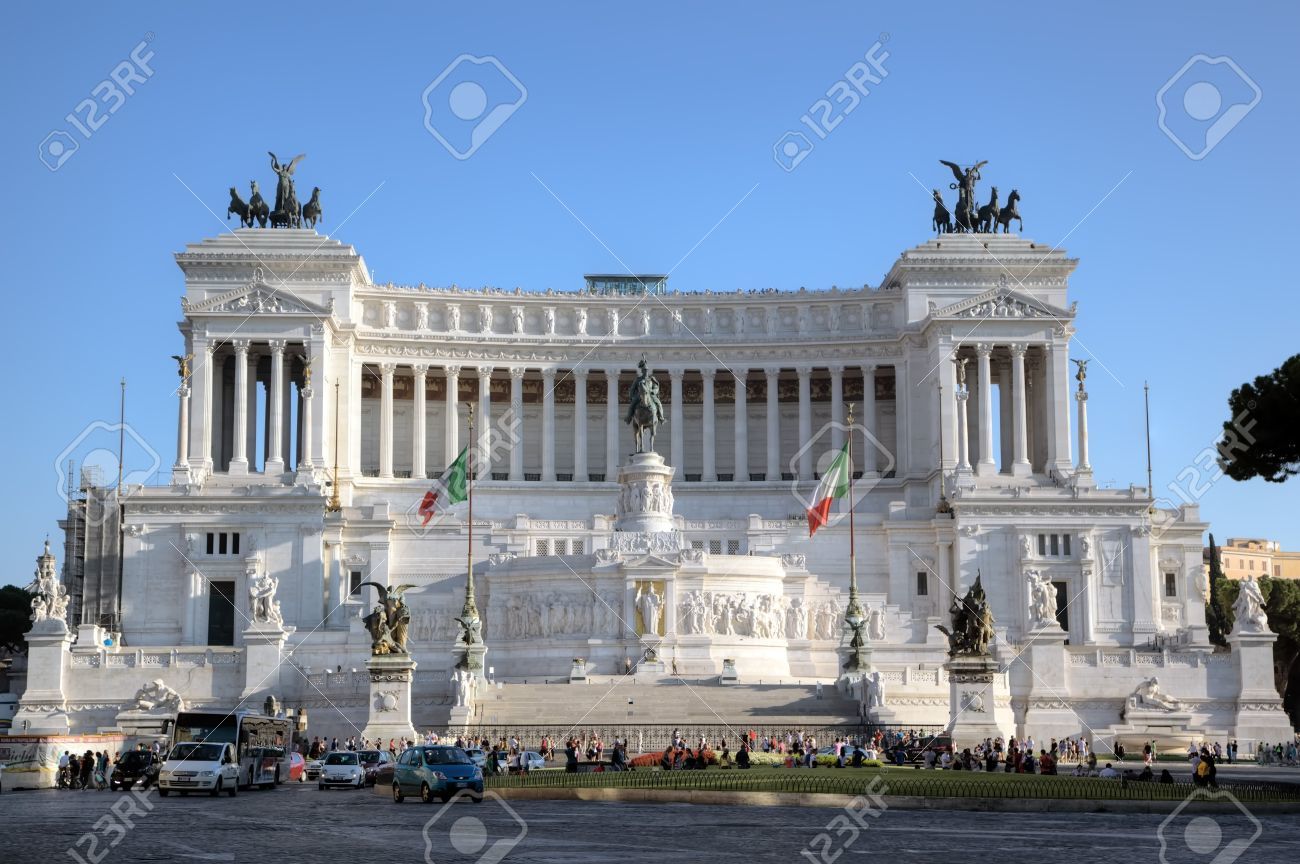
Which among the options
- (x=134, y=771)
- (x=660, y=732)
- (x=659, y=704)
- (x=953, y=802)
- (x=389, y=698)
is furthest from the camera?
(x=659, y=704)

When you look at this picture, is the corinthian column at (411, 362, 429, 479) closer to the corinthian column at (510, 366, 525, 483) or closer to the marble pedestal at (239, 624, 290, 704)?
the corinthian column at (510, 366, 525, 483)

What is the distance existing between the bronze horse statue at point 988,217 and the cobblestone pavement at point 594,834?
7781 centimetres

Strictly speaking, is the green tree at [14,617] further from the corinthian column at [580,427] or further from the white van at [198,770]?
the white van at [198,770]

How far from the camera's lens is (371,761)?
55.1m

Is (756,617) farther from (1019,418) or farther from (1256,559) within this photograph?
(1256,559)

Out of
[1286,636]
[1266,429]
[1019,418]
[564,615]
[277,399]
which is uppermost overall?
[277,399]

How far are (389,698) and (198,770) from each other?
47.6 ft

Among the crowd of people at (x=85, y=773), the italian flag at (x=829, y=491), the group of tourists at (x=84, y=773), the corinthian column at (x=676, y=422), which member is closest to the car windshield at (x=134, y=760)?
the crowd of people at (x=85, y=773)

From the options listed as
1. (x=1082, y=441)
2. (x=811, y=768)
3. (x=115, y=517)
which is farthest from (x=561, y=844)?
(x=1082, y=441)

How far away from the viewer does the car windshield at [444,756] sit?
42781mm

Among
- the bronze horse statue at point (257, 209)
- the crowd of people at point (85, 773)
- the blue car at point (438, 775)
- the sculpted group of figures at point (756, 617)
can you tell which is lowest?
the crowd of people at point (85, 773)

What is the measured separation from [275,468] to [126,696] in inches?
1083

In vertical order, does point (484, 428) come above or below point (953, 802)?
above

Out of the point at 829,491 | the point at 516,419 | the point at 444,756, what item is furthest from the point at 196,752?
the point at 516,419
